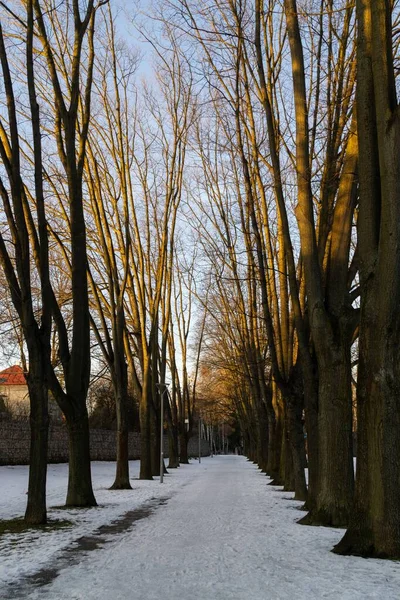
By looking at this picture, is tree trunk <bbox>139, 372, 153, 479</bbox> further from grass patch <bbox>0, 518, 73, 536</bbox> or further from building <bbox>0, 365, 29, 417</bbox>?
building <bbox>0, 365, 29, 417</bbox>

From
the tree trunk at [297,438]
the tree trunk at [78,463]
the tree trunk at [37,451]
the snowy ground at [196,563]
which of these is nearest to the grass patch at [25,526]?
the tree trunk at [37,451]

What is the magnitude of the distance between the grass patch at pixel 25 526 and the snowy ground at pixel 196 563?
1.08 ft

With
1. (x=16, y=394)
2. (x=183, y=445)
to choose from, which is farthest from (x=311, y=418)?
(x=16, y=394)

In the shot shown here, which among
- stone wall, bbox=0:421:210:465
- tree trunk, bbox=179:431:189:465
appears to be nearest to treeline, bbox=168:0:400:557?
stone wall, bbox=0:421:210:465

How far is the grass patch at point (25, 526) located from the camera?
9219 mm

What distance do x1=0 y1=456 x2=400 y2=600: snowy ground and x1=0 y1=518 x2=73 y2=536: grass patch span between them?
33cm

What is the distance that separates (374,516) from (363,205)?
3.58 metres

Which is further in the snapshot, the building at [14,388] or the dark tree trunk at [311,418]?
the building at [14,388]

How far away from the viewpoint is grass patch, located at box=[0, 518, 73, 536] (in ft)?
30.2

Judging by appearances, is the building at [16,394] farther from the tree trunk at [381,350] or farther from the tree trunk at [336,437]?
the tree trunk at [381,350]

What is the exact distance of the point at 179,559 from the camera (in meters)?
6.68

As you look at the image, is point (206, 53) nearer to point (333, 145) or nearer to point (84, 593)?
point (333, 145)

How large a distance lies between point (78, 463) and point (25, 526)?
3046 mm

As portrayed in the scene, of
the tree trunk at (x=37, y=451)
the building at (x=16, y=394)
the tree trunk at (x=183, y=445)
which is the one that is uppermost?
the building at (x=16, y=394)
